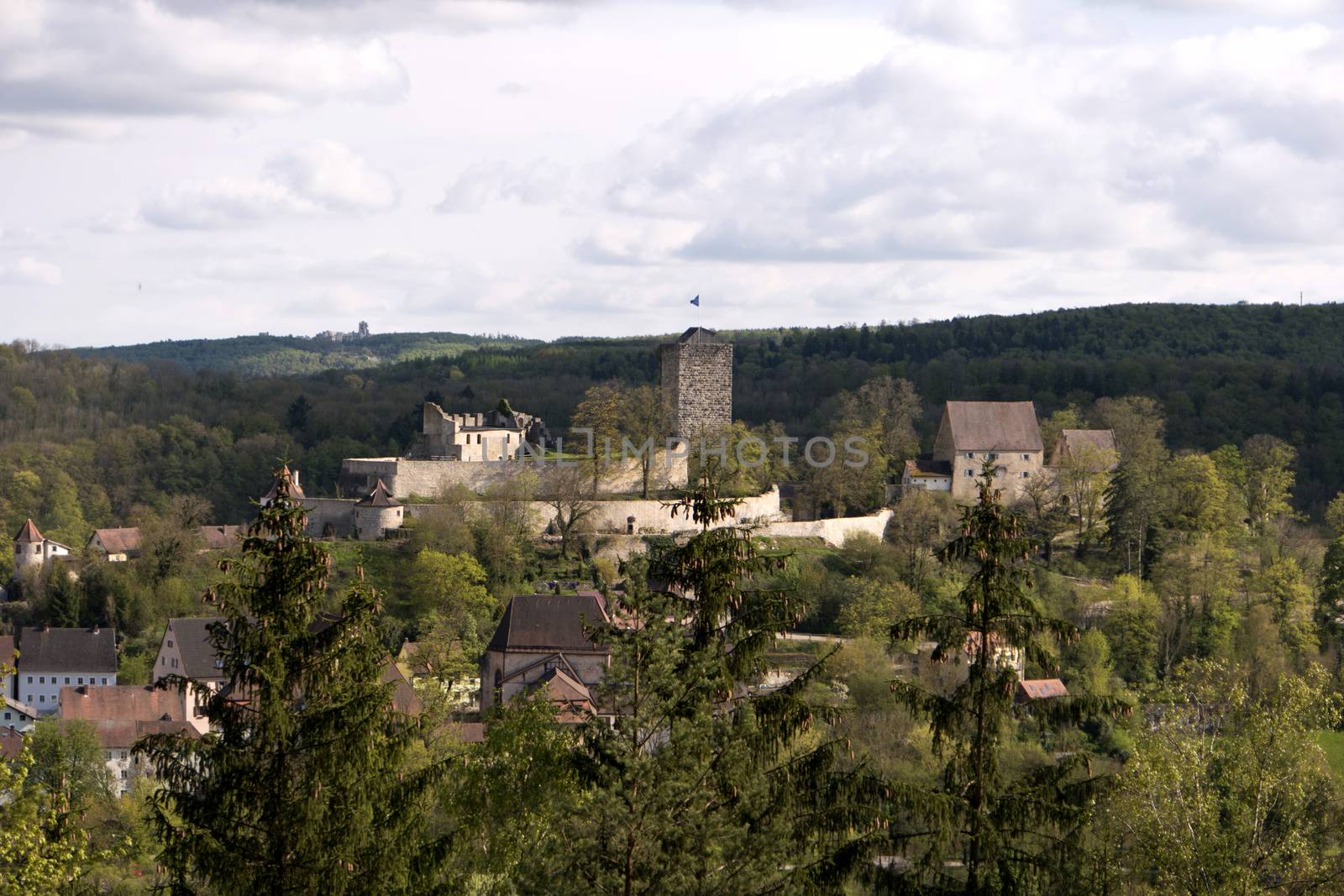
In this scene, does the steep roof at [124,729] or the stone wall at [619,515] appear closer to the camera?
the steep roof at [124,729]

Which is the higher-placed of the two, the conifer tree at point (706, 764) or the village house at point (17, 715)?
the conifer tree at point (706, 764)

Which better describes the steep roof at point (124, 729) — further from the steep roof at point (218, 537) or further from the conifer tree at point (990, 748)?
the conifer tree at point (990, 748)

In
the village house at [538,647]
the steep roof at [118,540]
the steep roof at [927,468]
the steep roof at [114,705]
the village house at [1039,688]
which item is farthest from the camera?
the steep roof at [927,468]

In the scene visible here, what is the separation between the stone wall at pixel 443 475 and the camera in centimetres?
5084

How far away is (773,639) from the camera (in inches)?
570

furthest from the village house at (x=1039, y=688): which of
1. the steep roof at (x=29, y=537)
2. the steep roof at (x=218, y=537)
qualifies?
the steep roof at (x=29, y=537)

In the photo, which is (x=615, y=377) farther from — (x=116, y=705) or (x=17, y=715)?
(x=116, y=705)

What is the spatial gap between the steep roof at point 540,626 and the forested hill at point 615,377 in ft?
78.5

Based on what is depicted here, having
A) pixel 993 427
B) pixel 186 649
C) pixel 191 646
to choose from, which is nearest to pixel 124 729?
pixel 186 649

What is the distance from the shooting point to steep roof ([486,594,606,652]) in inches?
1601

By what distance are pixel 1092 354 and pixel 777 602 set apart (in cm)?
9380

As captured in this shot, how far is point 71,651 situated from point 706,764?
37628mm

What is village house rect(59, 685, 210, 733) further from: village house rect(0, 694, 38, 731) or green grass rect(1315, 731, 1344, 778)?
green grass rect(1315, 731, 1344, 778)

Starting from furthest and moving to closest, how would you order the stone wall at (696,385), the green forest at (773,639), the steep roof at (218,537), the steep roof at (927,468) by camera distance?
1. the stone wall at (696,385)
2. the steep roof at (927,468)
3. the steep roof at (218,537)
4. the green forest at (773,639)
